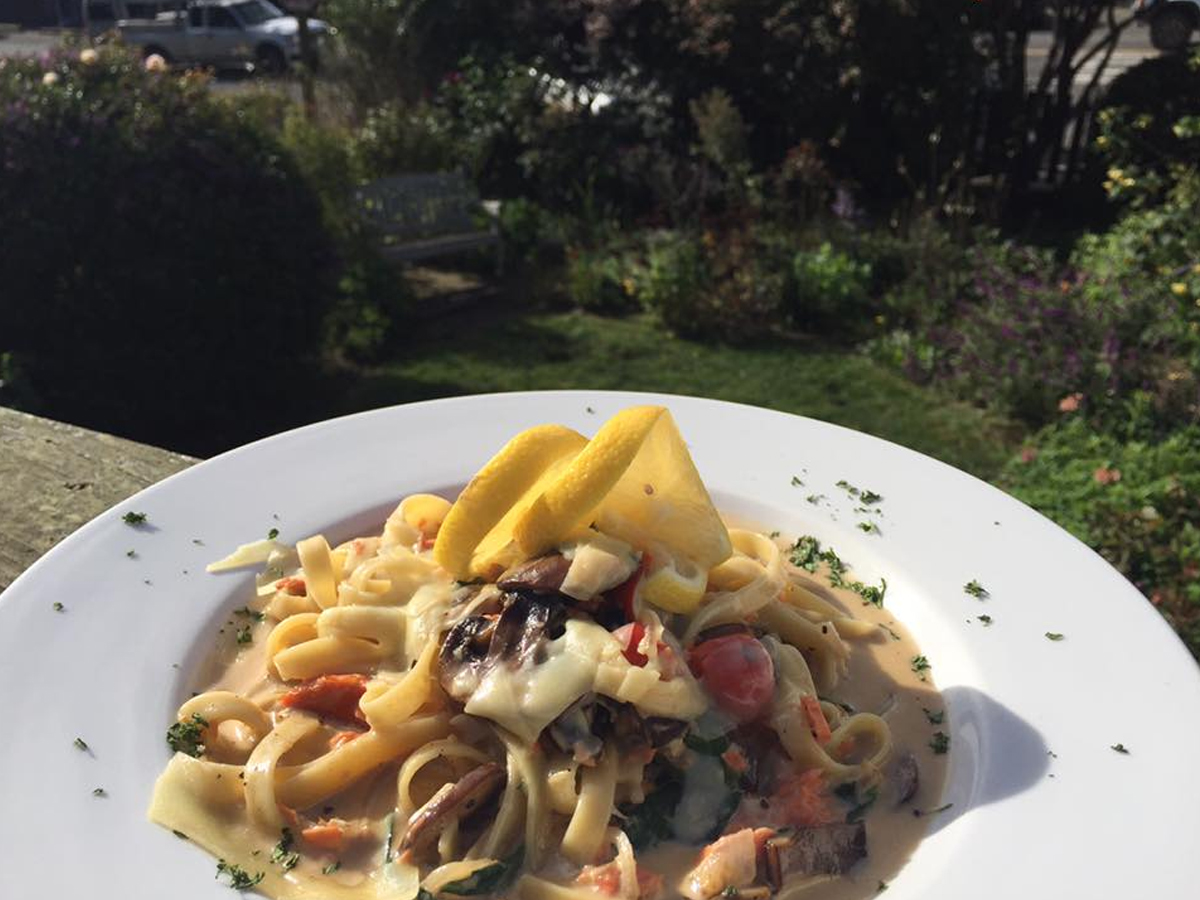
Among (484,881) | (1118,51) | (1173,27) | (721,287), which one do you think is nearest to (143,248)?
(721,287)

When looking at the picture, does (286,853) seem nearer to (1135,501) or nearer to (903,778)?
(903,778)

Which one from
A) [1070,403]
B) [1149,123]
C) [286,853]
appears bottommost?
[1070,403]

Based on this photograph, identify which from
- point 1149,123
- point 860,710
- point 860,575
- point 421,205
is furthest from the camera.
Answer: point 421,205

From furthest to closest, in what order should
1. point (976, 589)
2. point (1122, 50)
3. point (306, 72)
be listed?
point (1122, 50) → point (306, 72) → point (976, 589)

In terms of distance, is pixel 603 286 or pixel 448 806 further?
pixel 603 286

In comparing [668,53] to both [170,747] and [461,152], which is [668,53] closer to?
[461,152]

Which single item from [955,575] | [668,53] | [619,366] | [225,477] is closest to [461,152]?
[668,53]
